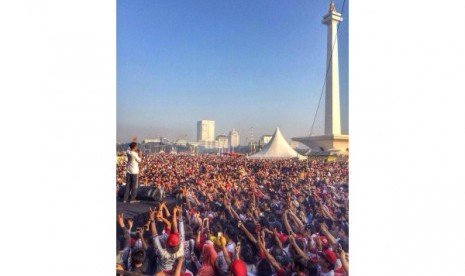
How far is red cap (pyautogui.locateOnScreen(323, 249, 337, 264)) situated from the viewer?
282cm

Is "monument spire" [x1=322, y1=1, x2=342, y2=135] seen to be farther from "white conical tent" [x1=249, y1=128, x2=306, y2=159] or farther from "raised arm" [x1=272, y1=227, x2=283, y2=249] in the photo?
"raised arm" [x1=272, y1=227, x2=283, y2=249]

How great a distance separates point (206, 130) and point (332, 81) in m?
1.13

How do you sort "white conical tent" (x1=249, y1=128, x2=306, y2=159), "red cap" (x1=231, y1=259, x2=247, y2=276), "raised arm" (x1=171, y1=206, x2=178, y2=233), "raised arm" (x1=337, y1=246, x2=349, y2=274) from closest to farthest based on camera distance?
"raised arm" (x1=337, y1=246, x2=349, y2=274), "red cap" (x1=231, y1=259, x2=247, y2=276), "white conical tent" (x1=249, y1=128, x2=306, y2=159), "raised arm" (x1=171, y1=206, x2=178, y2=233)

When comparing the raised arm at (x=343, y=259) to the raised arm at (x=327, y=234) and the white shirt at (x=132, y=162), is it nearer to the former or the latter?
the raised arm at (x=327, y=234)

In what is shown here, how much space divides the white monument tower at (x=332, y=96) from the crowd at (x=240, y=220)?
15 cm

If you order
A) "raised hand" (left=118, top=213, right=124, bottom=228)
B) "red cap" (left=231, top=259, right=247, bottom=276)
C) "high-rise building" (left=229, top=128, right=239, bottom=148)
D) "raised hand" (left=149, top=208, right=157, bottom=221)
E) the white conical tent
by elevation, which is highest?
"high-rise building" (left=229, top=128, right=239, bottom=148)

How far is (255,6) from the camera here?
3018 mm

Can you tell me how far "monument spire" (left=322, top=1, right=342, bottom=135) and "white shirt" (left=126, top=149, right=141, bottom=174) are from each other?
170cm

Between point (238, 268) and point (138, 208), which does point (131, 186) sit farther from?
point (238, 268)

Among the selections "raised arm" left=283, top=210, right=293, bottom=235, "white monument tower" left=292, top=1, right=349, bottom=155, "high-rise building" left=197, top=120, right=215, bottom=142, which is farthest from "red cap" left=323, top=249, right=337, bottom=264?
"high-rise building" left=197, top=120, right=215, bottom=142

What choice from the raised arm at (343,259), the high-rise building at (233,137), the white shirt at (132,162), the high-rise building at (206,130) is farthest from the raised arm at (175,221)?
the raised arm at (343,259)
